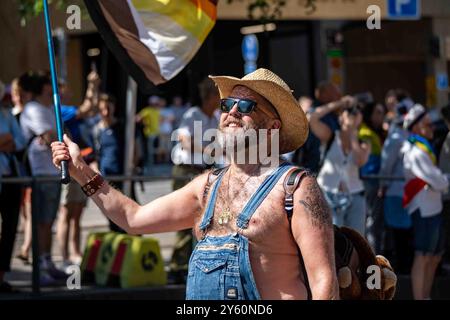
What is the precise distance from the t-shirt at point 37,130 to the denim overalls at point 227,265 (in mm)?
5849

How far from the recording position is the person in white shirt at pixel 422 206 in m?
10.1

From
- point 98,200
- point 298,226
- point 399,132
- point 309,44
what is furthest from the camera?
point 309,44

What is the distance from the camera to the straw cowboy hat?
15.4ft

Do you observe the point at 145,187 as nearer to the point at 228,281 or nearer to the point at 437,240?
the point at 437,240

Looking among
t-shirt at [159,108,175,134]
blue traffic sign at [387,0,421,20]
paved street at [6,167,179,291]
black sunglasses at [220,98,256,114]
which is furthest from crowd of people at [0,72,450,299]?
t-shirt at [159,108,175,134]

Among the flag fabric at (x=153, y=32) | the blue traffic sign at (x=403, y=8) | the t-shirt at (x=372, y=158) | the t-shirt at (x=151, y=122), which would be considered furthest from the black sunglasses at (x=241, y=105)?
the t-shirt at (x=151, y=122)

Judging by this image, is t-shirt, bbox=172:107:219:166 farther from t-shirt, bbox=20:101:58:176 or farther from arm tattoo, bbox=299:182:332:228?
arm tattoo, bbox=299:182:332:228

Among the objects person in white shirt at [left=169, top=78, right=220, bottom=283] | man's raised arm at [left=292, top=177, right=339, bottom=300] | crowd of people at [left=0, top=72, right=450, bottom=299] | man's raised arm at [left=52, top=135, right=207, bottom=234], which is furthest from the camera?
person in white shirt at [left=169, top=78, right=220, bottom=283]

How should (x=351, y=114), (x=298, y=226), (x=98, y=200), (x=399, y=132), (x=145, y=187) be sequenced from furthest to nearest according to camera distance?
(x=399, y=132) → (x=145, y=187) → (x=351, y=114) → (x=98, y=200) → (x=298, y=226)

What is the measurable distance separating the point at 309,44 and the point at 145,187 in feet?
49.4

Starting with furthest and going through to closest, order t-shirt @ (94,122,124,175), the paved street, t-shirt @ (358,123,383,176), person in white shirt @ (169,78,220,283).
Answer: t-shirt @ (94,122,124,175) → t-shirt @ (358,123,383,176) → person in white shirt @ (169,78,220,283) → the paved street

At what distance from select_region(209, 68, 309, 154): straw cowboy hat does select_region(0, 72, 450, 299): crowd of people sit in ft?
15.5

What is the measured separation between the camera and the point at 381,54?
2623 cm

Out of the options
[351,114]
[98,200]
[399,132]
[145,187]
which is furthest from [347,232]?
[399,132]
